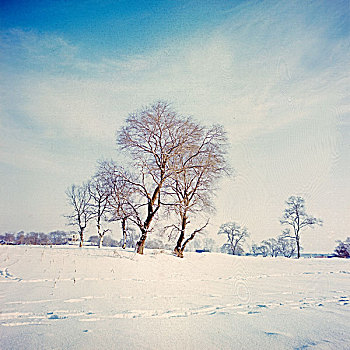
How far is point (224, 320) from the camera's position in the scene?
4020 millimetres

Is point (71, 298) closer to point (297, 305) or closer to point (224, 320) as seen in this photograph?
point (224, 320)

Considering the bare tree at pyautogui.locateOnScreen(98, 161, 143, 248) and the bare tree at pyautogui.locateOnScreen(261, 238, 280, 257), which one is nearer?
the bare tree at pyautogui.locateOnScreen(98, 161, 143, 248)

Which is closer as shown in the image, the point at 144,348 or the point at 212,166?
the point at 144,348

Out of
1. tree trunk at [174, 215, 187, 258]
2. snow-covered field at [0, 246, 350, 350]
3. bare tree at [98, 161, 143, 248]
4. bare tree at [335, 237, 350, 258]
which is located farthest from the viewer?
bare tree at [335, 237, 350, 258]

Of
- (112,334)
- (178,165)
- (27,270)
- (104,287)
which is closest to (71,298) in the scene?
(104,287)

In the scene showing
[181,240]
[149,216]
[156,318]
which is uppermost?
[149,216]

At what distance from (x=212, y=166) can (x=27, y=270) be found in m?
12.4

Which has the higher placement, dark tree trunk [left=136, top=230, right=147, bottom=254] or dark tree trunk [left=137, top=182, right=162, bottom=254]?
dark tree trunk [left=137, top=182, right=162, bottom=254]

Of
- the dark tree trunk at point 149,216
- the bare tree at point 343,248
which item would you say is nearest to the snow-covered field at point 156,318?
the dark tree trunk at point 149,216

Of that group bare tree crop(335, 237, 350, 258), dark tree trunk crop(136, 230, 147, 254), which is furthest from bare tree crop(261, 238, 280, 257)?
dark tree trunk crop(136, 230, 147, 254)

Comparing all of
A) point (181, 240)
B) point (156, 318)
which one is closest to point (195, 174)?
point (181, 240)

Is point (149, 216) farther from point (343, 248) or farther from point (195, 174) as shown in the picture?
point (343, 248)

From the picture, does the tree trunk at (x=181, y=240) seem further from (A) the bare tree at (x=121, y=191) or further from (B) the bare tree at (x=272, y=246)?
(B) the bare tree at (x=272, y=246)

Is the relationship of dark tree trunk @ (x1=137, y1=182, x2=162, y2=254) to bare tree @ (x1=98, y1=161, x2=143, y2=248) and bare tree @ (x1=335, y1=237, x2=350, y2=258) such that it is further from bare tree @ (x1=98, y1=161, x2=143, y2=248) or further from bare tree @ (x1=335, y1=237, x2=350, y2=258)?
bare tree @ (x1=335, y1=237, x2=350, y2=258)
